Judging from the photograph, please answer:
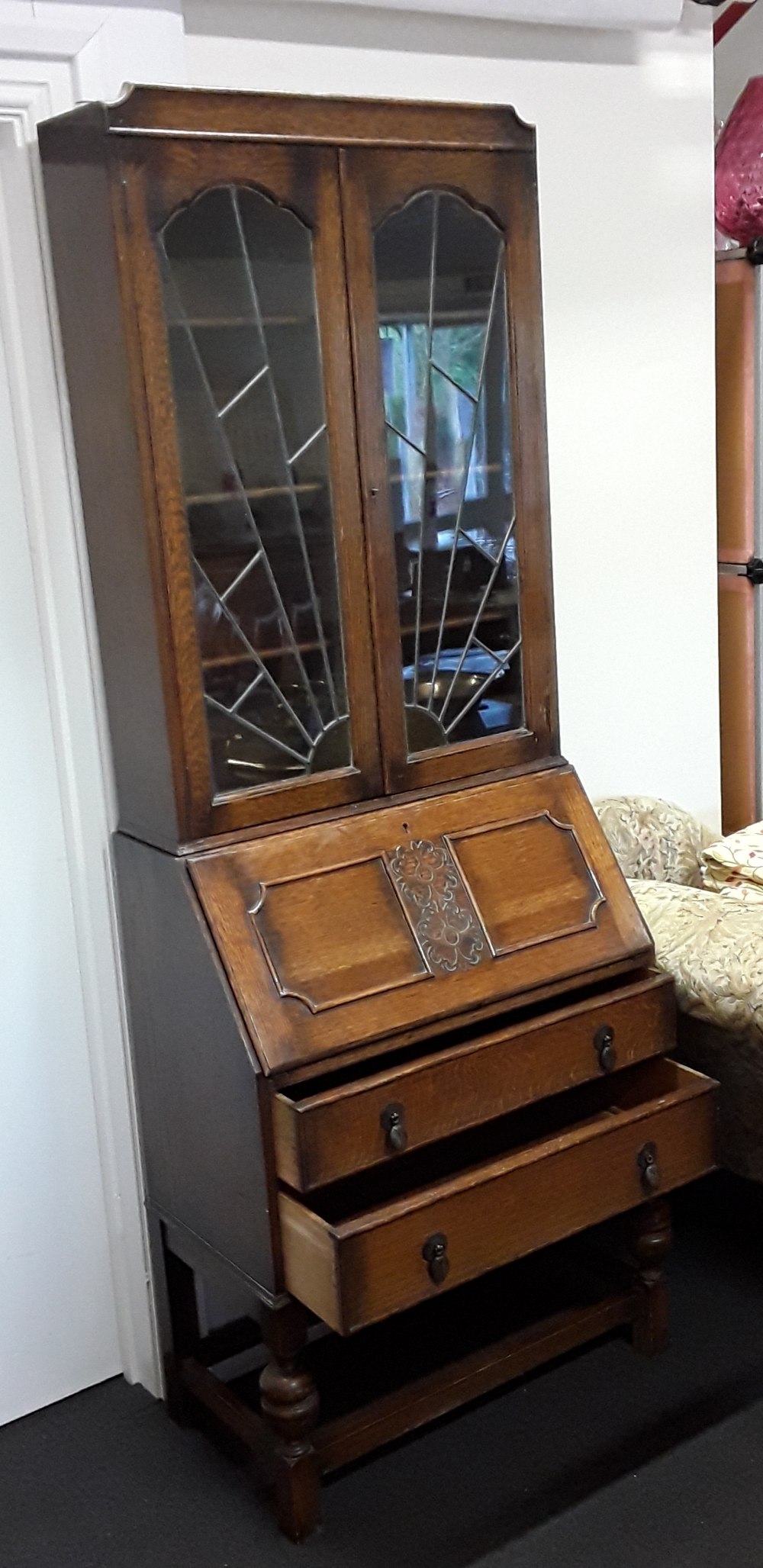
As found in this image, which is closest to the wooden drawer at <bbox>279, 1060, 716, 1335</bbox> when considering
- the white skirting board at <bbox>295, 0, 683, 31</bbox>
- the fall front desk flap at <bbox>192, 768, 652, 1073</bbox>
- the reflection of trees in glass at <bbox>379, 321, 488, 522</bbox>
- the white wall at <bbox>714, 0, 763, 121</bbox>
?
the fall front desk flap at <bbox>192, 768, 652, 1073</bbox>

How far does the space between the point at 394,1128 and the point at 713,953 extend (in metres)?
0.64

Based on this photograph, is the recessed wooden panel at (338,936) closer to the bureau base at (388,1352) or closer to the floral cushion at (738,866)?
the bureau base at (388,1352)

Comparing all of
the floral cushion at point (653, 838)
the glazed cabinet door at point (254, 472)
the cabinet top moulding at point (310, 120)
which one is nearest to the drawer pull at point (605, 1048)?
the glazed cabinet door at point (254, 472)

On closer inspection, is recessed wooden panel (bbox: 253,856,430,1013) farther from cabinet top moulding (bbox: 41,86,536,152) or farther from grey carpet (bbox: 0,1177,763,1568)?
cabinet top moulding (bbox: 41,86,536,152)

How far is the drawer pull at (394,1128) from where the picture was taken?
77.2 inches

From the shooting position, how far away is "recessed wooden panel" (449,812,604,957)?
2.16m

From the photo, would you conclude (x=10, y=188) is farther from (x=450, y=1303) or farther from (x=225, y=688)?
(x=450, y=1303)

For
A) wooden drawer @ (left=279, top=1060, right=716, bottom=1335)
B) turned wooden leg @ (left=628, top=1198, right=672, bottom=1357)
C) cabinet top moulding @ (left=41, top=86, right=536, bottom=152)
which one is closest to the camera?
cabinet top moulding @ (left=41, top=86, right=536, bottom=152)

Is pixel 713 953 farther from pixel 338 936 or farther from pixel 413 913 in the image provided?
pixel 338 936

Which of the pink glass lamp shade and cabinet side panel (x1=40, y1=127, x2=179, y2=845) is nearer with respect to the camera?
cabinet side panel (x1=40, y1=127, x2=179, y2=845)

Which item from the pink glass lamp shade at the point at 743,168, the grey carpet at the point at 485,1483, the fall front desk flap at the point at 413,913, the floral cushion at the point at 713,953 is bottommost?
the grey carpet at the point at 485,1483

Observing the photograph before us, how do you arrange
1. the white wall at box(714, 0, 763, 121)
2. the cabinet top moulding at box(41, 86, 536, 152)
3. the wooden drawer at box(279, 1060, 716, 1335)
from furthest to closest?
the white wall at box(714, 0, 763, 121) < the wooden drawer at box(279, 1060, 716, 1335) < the cabinet top moulding at box(41, 86, 536, 152)

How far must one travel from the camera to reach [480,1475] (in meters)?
2.15

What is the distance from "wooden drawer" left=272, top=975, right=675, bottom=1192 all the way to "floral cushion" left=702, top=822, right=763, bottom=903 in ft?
1.53
